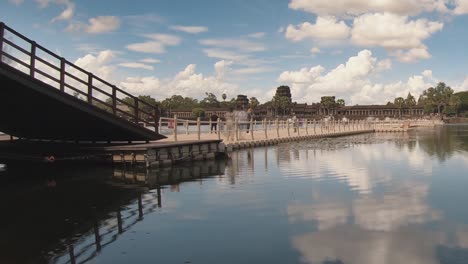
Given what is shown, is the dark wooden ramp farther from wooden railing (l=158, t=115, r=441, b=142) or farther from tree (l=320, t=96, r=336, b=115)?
tree (l=320, t=96, r=336, b=115)

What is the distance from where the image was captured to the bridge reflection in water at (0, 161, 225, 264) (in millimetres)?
8203

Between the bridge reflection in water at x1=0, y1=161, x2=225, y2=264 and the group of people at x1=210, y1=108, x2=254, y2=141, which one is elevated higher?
the group of people at x1=210, y1=108, x2=254, y2=141

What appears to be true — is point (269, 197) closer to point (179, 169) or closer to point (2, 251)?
point (2, 251)

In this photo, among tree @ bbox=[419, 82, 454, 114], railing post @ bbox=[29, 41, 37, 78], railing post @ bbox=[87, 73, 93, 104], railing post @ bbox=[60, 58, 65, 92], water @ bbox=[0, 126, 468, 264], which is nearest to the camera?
water @ bbox=[0, 126, 468, 264]

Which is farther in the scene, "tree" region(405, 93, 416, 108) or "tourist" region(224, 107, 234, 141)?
"tree" region(405, 93, 416, 108)

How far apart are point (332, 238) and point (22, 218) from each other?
691cm

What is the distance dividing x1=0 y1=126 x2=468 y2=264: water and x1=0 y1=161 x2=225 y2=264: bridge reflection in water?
0.10 feet

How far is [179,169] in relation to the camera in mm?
20000

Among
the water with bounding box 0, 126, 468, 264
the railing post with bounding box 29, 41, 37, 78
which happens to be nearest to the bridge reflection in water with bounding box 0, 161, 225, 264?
the water with bounding box 0, 126, 468, 264

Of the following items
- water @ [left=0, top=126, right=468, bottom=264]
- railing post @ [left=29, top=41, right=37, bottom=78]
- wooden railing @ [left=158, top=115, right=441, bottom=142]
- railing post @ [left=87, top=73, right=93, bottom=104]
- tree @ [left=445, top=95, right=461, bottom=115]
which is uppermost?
tree @ [left=445, top=95, right=461, bottom=115]

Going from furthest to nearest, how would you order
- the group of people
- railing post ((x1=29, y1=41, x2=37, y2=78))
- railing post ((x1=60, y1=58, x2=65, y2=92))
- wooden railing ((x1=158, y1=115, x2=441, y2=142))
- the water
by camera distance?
the group of people < wooden railing ((x1=158, y1=115, x2=441, y2=142)) < railing post ((x1=60, y1=58, x2=65, y2=92)) < railing post ((x1=29, y1=41, x2=37, y2=78)) < the water

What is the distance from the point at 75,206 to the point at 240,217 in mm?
4495

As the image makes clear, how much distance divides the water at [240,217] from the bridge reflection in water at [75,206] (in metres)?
0.03

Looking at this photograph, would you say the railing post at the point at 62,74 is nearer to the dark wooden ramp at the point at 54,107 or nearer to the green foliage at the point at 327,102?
the dark wooden ramp at the point at 54,107
